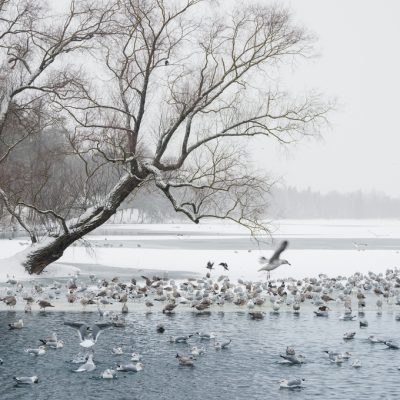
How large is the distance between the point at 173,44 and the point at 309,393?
2005cm

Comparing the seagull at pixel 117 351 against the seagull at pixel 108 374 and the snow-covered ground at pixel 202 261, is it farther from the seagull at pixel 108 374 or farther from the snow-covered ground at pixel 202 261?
the snow-covered ground at pixel 202 261

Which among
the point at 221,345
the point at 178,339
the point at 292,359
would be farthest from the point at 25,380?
the point at 292,359

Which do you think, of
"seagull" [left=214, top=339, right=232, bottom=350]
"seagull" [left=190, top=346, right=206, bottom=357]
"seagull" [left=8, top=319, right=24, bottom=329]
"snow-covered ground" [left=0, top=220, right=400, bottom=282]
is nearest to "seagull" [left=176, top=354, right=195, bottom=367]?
"seagull" [left=190, top=346, right=206, bottom=357]

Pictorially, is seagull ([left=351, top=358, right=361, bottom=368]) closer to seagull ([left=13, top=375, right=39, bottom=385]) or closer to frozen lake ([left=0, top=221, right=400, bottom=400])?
frozen lake ([left=0, top=221, right=400, bottom=400])

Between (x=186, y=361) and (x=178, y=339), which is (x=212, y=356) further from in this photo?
(x=178, y=339)

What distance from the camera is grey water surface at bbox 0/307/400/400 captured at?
12.8 meters

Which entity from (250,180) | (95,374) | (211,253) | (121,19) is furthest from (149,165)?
(211,253)

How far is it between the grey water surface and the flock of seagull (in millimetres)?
225

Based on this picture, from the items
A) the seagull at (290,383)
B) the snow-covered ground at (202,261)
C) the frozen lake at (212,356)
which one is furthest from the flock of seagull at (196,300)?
the snow-covered ground at (202,261)

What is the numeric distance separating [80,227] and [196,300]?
9.52 meters

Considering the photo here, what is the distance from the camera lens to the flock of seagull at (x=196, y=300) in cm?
1564

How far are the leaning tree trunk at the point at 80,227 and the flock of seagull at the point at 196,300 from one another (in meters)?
2.19

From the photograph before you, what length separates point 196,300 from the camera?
24.5m

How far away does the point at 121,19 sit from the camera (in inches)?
1178
